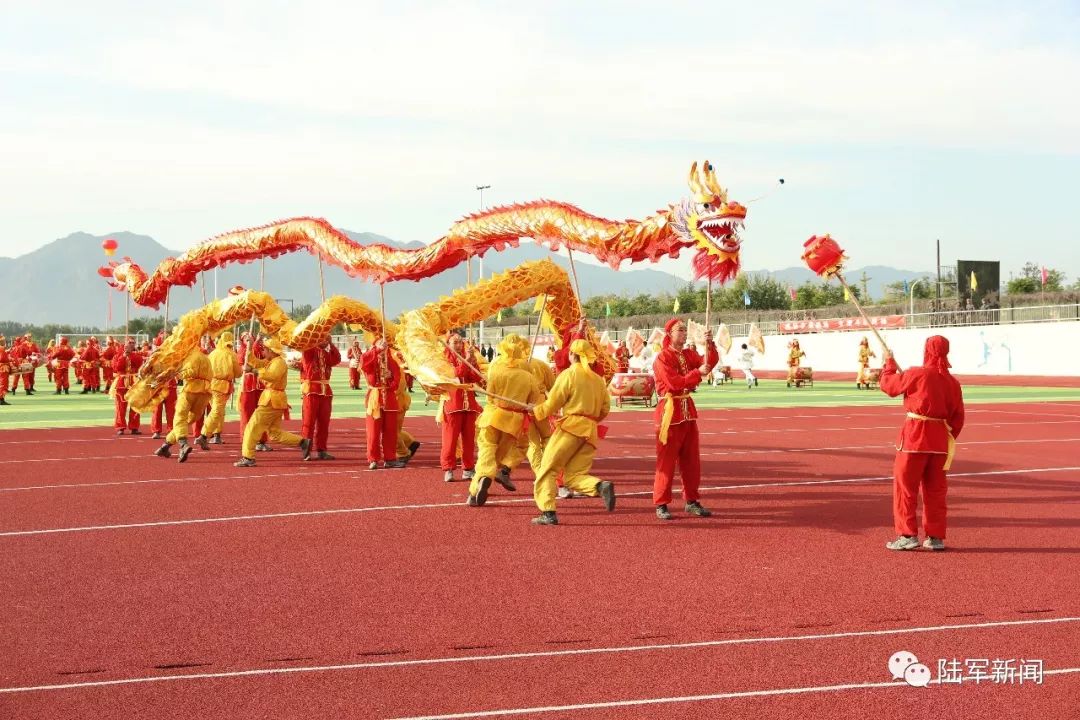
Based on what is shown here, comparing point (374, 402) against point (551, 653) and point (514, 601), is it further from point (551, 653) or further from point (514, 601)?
point (551, 653)

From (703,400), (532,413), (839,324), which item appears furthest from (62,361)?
(839,324)

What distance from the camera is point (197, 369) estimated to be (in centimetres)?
1487

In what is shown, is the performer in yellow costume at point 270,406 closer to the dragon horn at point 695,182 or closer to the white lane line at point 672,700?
the dragon horn at point 695,182

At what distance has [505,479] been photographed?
11391 millimetres

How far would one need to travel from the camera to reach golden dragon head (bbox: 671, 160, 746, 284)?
971 centimetres

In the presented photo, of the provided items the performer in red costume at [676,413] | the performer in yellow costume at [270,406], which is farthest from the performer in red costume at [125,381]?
the performer in red costume at [676,413]

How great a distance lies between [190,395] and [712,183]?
27.2 ft

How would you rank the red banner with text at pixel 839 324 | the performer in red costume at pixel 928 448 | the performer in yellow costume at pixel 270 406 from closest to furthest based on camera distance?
the performer in red costume at pixel 928 448 < the performer in yellow costume at pixel 270 406 < the red banner with text at pixel 839 324

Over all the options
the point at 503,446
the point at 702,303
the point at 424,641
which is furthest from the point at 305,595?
the point at 702,303

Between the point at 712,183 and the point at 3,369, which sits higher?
the point at 712,183

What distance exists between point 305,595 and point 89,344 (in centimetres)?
3016

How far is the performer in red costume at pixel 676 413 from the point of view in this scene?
9.45 metres

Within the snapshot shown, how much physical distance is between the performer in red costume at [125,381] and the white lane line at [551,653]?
15.0 meters

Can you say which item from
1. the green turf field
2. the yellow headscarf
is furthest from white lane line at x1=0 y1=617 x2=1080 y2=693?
the green turf field
